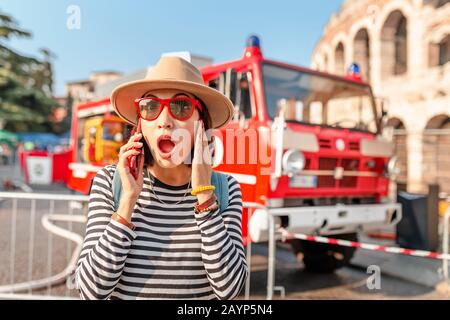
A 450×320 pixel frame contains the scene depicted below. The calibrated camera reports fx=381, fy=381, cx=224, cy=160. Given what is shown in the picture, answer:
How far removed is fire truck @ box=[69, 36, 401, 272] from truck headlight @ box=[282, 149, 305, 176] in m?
0.01

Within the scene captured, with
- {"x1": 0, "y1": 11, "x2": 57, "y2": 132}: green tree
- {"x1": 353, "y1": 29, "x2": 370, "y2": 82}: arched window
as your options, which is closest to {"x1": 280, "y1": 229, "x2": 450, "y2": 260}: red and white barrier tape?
{"x1": 353, "y1": 29, "x2": 370, "y2": 82}: arched window

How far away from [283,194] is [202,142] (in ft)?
9.55

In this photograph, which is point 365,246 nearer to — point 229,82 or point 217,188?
point 229,82

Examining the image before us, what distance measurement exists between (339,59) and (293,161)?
1454 cm

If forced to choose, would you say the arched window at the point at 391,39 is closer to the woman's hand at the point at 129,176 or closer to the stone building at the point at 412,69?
the stone building at the point at 412,69

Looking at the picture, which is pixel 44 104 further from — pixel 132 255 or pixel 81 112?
pixel 132 255

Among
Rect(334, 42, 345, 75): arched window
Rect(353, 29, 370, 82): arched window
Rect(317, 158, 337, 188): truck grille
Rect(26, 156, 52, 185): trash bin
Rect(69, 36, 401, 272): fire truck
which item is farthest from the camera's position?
Rect(334, 42, 345, 75): arched window

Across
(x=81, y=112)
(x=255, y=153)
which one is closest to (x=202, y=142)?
(x=255, y=153)

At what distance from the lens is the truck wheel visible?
5.30m

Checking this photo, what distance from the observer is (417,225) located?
604cm

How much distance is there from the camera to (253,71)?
4203mm

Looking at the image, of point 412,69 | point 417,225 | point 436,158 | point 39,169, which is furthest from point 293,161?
point 39,169

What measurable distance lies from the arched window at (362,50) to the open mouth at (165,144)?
50.5 feet

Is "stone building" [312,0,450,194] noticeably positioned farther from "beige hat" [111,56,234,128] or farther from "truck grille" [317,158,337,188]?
"beige hat" [111,56,234,128]
